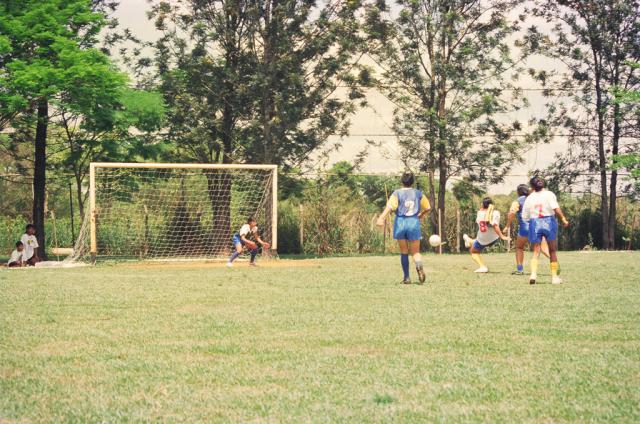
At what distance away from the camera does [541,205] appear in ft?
54.2

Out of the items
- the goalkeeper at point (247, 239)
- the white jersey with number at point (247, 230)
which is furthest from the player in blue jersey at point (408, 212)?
the white jersey with number at point (247, 230)

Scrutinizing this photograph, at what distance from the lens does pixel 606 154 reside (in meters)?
39.9

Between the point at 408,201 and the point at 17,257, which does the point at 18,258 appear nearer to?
the point at 17,257

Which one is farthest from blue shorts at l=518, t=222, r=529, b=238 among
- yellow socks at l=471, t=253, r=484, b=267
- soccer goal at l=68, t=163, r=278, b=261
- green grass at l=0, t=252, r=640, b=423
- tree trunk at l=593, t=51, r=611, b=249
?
tree trunk at l=593, t=51, r=611, b=249

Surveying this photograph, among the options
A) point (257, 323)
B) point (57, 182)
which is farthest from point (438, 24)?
point (257, 323)

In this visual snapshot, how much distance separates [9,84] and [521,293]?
682 inches

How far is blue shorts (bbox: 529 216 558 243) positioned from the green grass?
1395mm

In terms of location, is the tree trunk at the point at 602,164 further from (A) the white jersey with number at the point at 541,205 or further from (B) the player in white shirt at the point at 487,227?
(A) the white jersey with number at the point at 541,205

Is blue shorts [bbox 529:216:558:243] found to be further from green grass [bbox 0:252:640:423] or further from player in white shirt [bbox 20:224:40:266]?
player in white shirt [bbox 20:224:40:266]

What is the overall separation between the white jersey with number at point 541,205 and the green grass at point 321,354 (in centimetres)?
166

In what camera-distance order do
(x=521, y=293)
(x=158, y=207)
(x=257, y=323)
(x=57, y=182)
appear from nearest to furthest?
(x=257, y=323), (x=521, y=293), (x=158, y=207), (x=57, y=182)

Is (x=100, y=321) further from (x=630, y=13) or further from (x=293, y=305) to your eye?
(x=630, y=13)

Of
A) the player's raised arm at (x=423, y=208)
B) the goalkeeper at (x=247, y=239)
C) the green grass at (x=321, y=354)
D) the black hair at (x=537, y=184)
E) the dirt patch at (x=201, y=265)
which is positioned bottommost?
the green grass at (x=321, y=354)

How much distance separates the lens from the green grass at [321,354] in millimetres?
6324
